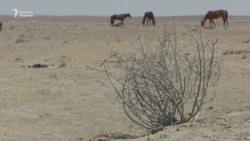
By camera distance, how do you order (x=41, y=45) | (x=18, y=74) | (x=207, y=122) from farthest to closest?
(x=41, y=45) → (x=18, y=74) → (x=207, y=122)

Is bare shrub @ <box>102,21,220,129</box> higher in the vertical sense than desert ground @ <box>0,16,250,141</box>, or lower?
higher

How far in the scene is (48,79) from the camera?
1688 centimetres

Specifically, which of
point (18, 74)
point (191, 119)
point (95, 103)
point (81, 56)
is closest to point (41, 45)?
point (81, 56)

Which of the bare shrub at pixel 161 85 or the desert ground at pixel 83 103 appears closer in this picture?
the desert ground at pixel 83 103

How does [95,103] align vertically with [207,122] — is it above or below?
below

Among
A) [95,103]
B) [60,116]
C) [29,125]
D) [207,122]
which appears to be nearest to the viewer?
[207,122]

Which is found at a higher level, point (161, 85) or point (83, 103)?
point (161, 85)

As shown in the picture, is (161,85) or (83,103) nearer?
(161,85)

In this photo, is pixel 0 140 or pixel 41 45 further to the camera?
pixel 41 45

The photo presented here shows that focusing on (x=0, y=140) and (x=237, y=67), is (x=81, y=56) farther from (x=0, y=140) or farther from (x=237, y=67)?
(x=0, y=140)

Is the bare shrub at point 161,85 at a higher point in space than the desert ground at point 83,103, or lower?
higher

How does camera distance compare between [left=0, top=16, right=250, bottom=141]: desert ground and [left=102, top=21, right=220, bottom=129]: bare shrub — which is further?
[left=102, top=21, right=220, bottom=129]: bare shrub

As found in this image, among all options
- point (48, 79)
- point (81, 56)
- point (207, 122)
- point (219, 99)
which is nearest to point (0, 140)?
point (207, 122)

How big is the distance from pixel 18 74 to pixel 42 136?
26.2 ft
